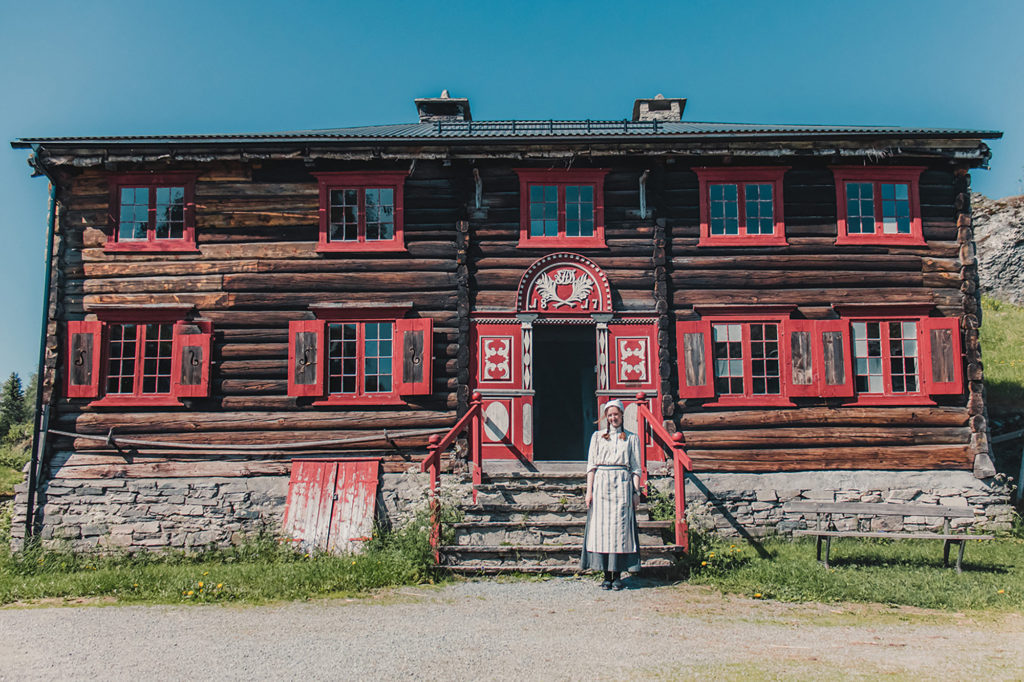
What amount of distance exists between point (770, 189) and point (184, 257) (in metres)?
9.60

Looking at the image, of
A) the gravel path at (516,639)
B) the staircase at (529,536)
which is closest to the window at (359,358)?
the staircase at (529,536)

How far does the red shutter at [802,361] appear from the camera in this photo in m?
11.9

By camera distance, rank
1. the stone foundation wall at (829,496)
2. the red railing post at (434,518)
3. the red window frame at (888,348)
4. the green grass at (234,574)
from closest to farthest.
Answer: the green grass at (234,574) → the red railing post at (434,518) → the stone foundation wall at (829,496) → the red window frame at (888,348)

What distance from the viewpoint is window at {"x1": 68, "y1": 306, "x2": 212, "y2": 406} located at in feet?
39.0

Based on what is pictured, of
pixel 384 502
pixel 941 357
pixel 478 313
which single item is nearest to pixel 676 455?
pixel 478 313

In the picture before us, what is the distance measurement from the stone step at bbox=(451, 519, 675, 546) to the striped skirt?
37.0 inches

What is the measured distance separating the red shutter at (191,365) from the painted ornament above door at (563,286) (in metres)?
4.98

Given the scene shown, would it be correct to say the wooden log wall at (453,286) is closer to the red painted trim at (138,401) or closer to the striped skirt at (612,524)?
the red painted trim at (138,401)

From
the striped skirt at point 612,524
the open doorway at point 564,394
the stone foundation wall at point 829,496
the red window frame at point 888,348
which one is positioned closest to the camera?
the striped skirt at point 612,524

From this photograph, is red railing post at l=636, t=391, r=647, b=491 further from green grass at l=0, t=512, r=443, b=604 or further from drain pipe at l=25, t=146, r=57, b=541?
drain pipe at l=25, t=146, r=57, b=541

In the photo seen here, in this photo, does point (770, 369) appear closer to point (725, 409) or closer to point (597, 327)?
point (725, 409)

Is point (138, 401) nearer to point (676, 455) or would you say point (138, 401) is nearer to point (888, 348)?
point (676, 455)

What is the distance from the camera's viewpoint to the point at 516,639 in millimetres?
6875

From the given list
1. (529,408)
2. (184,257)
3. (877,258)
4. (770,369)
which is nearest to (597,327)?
(529,408)
